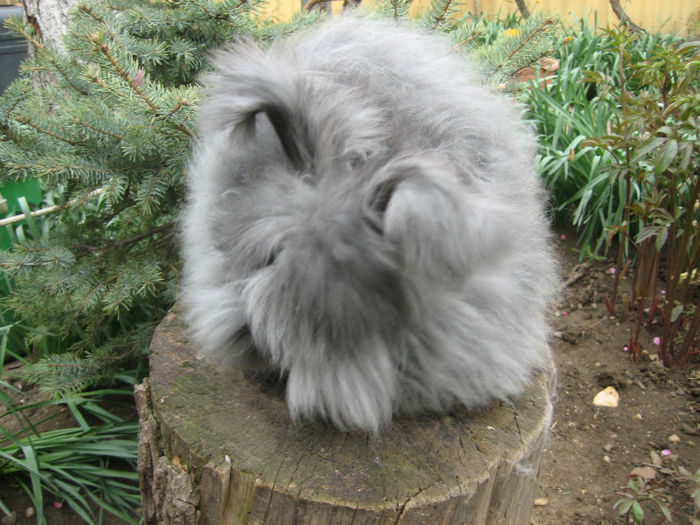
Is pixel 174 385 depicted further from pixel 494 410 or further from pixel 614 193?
pixel 614 193

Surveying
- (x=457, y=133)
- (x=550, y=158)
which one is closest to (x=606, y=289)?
(x=550, y=158)

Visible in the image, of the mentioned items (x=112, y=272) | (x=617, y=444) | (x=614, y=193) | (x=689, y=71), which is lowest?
(x=617, y=444)

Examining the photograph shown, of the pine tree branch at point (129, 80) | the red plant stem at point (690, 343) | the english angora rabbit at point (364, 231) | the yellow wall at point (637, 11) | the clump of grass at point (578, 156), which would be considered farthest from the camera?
the yellow wall at point (637, 11)

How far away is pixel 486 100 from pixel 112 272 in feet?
4.68

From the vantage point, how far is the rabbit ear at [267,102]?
4.02ft

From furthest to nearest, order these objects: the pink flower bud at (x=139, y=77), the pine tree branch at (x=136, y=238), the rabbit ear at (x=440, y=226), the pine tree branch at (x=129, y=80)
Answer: the pine tree branch at (x=136, y=238), the pink flower bud at (x=139, y=77), the pine tree branch at (x=129, y=80), the rabbit ear at (x=440, y=226)

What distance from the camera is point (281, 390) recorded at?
1.55 metres

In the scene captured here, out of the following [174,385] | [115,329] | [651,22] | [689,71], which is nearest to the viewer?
[174,385]

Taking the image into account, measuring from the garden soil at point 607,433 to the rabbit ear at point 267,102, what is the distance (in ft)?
5.10

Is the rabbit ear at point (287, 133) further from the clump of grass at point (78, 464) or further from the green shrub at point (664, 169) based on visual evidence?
the clump of grass at point (78, 464)

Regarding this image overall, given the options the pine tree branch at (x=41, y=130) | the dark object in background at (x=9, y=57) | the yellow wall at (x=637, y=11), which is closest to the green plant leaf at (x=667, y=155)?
the pine tree branch at (x=41, y=130)

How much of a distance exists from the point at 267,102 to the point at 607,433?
207cm

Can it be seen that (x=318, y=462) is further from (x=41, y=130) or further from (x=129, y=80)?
(x=41, y=130)

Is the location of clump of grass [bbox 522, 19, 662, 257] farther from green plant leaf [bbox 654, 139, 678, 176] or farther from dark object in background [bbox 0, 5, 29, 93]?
dark object in background [bbox 0, 5, 29, 93]
